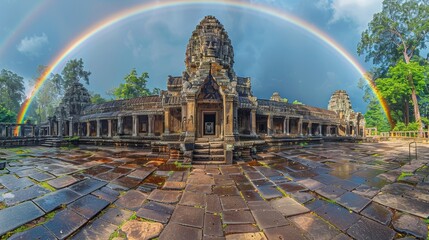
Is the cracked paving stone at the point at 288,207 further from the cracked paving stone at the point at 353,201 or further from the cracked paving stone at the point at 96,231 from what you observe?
the cracked paving stone at the point at 96,231

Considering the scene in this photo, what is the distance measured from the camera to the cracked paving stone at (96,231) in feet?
7.09

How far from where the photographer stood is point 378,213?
2717 mm

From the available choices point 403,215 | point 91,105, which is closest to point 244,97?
point 403,215

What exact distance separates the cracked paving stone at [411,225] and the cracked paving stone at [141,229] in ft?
11.1

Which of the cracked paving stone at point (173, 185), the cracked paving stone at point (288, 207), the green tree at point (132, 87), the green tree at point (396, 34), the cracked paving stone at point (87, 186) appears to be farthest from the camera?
the green tree at point (132, 87)

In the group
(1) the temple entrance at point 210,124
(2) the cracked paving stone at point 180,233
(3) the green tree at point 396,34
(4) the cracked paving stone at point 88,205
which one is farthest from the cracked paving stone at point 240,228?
(3) the green tree at point 396,34

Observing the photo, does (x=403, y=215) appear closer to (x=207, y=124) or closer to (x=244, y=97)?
(x=207, y=124)

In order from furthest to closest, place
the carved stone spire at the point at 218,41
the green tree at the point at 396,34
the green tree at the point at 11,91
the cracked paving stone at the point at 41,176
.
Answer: the green tree at the point at 11,91
the green tree at the point at 396,34
the carved stone spire at the point at 218,41
the cracked paving stone at the point at 41,176

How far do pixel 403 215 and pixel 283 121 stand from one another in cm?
1603

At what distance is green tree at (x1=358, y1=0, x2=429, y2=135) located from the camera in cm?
2400

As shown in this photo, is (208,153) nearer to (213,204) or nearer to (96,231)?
(213,204)

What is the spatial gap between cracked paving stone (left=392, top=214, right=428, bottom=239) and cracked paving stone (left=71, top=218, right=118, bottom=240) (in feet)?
13.3

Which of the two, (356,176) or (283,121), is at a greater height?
(283,121)

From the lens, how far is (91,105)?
68.0 ft
